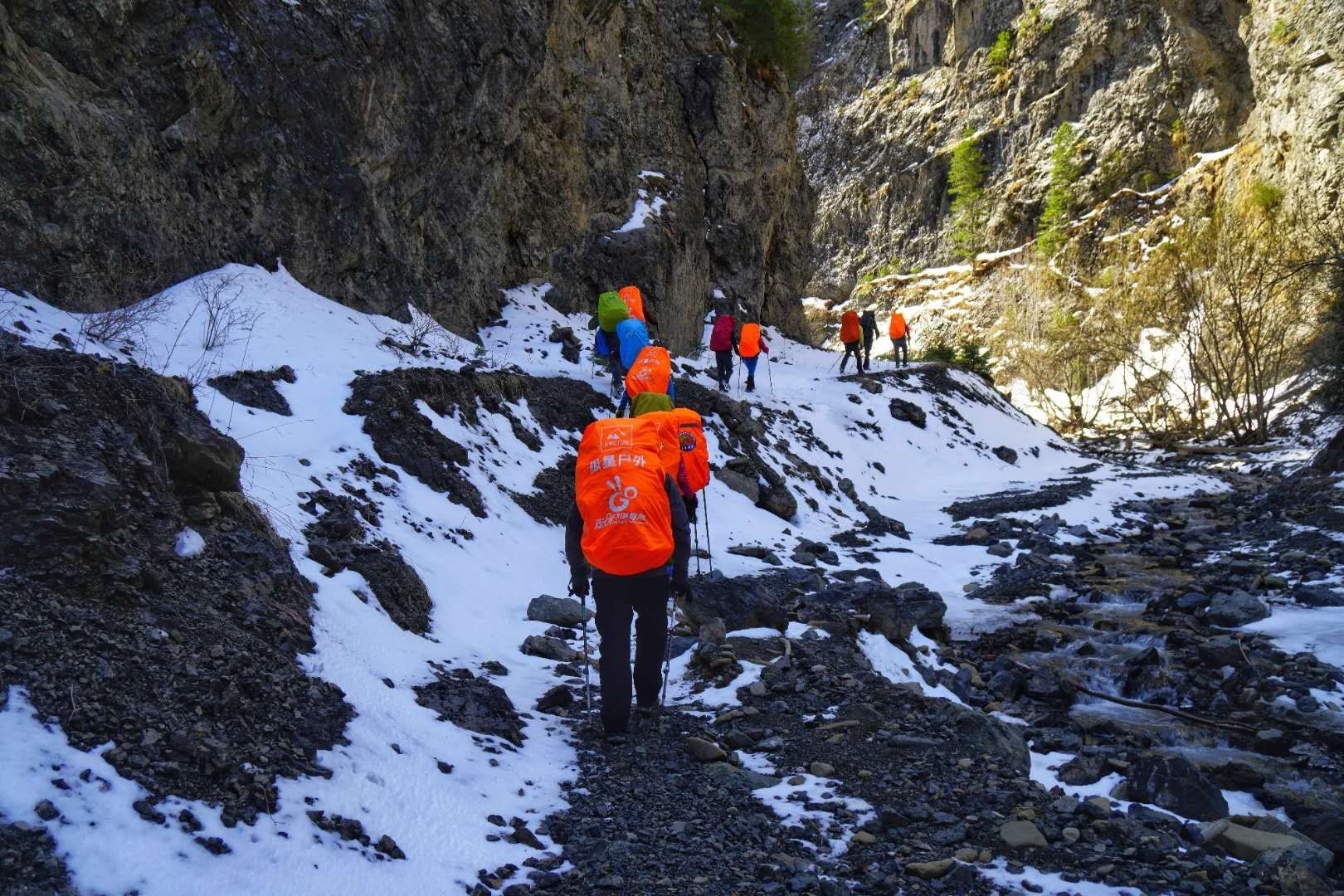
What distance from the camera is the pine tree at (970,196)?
5738 centimetres

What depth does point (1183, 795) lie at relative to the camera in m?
4.35

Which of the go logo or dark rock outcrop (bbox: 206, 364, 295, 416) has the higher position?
dark rock outcrop (bbox: 206, 364, 295, 416)

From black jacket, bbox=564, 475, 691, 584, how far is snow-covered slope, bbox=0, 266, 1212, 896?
104cm

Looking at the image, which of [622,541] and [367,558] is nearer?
[622,541]

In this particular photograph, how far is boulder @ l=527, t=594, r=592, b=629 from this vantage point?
7.18 m

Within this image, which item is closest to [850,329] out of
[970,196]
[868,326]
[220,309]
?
[868,326]

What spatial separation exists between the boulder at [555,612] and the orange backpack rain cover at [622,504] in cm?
250

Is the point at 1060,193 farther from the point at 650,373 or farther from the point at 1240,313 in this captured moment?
the point at 650,373

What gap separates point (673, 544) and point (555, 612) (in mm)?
2628

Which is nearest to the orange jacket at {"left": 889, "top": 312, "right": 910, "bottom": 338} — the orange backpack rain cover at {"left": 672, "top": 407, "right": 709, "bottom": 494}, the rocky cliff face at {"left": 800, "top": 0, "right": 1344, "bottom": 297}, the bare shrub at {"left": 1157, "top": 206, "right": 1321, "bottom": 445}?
the bare shrub at {"left": 1157, "top": 206, "right": 1321, "bottom": 445}

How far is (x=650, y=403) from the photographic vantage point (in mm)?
6527

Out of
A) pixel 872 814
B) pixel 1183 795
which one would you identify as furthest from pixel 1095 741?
pixel 872 814

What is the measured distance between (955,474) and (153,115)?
18728 mm

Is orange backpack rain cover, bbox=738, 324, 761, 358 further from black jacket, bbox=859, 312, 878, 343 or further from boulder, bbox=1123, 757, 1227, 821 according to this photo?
boulder, bbox=1123, 757, 1227, 821
